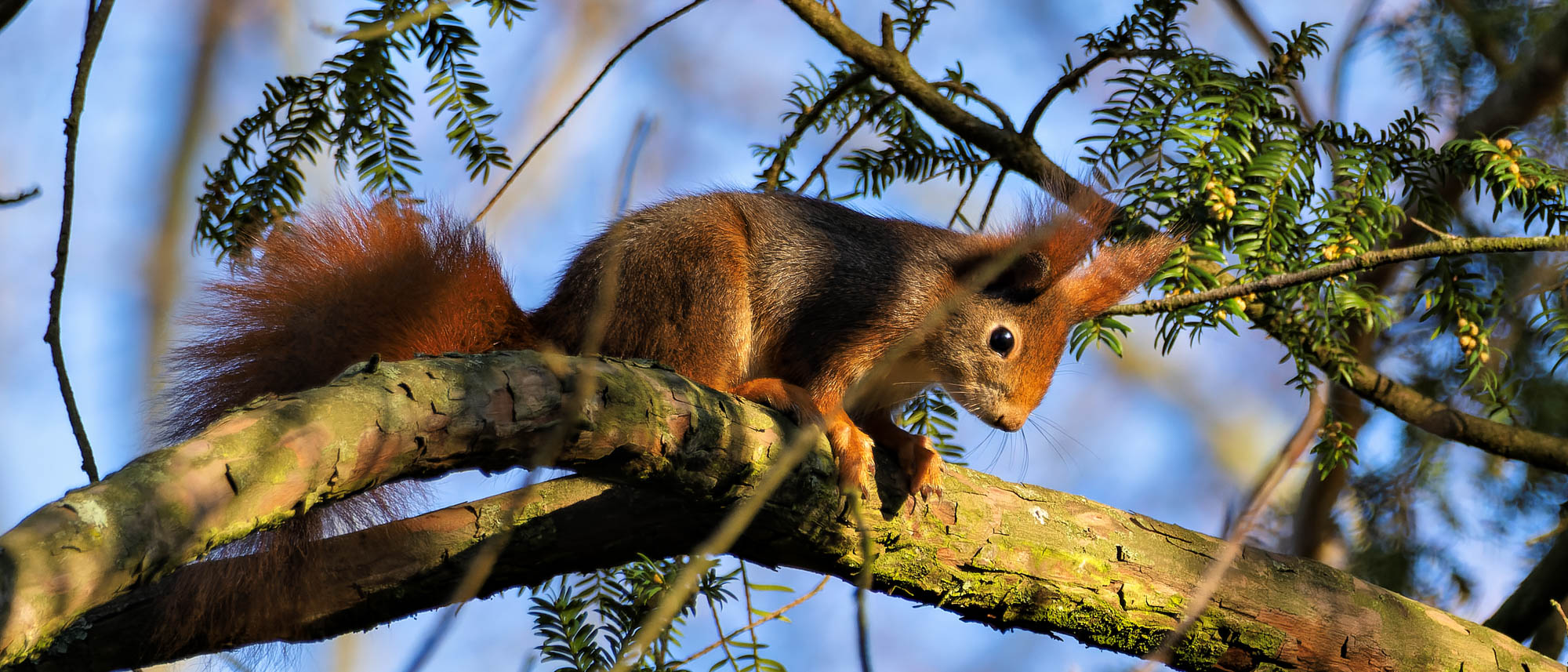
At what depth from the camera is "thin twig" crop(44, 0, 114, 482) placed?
1182 millimetres

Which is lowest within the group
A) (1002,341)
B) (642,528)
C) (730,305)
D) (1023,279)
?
(642,528)

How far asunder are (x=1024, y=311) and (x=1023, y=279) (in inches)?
3.4

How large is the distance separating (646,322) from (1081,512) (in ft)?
2.74

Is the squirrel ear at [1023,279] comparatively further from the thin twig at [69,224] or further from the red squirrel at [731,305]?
the thin twig at [69,224]

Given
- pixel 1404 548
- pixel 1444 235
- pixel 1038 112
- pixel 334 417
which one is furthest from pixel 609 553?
pixel 1404 548

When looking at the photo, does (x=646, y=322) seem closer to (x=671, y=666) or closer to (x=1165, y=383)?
(x=671, y=666)

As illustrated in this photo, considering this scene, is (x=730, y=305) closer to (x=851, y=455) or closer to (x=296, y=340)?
(x=851, y=455)

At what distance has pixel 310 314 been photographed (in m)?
1.53

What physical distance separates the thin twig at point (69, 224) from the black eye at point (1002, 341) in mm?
1666

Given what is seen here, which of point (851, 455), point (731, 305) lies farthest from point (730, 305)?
point (851, 455)

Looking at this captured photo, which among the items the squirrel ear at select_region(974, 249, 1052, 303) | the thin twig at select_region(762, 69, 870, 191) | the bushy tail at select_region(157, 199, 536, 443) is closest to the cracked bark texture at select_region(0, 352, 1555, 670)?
the bushy tail at select_region(157, 199, 536, 443)

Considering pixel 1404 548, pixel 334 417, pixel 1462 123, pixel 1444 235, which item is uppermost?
pixel 1462 123

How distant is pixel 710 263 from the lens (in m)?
1.95

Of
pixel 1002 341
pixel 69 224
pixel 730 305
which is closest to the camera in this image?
pixel 69 224
